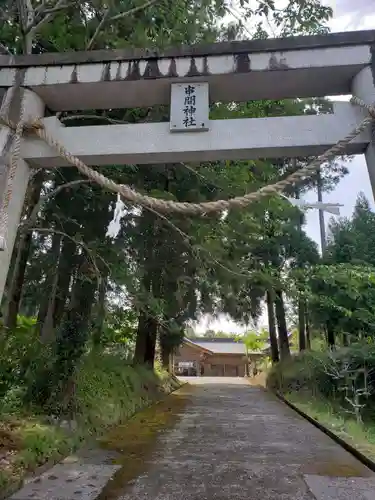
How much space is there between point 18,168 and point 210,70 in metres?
1.59

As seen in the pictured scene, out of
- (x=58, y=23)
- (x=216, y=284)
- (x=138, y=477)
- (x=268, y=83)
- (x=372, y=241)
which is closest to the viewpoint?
(x=268, y=83)

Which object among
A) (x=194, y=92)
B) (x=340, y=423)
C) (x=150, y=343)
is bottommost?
(x=340, y=423)

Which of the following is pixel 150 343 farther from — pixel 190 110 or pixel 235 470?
pixel 190 110

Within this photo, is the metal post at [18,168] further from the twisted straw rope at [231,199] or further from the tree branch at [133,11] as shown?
the tree branch at [133,11]

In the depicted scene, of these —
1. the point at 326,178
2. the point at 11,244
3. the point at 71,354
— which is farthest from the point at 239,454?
the point at 326,178

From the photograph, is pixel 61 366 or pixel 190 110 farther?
pixel 61 366

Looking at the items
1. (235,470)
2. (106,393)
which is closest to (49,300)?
(106,393)

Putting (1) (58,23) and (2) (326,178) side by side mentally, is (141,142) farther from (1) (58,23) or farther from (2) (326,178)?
(2) (326,178)

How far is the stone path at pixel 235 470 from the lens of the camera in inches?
177

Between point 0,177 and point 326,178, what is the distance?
13.8m

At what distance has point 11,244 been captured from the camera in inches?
123

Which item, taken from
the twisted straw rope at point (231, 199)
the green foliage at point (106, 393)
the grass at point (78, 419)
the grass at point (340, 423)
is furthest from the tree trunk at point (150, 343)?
the twisted straw rope at point (231, 199)

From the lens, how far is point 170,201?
287 cm

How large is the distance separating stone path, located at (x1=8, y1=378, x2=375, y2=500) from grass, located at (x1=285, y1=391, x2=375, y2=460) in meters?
0.28
